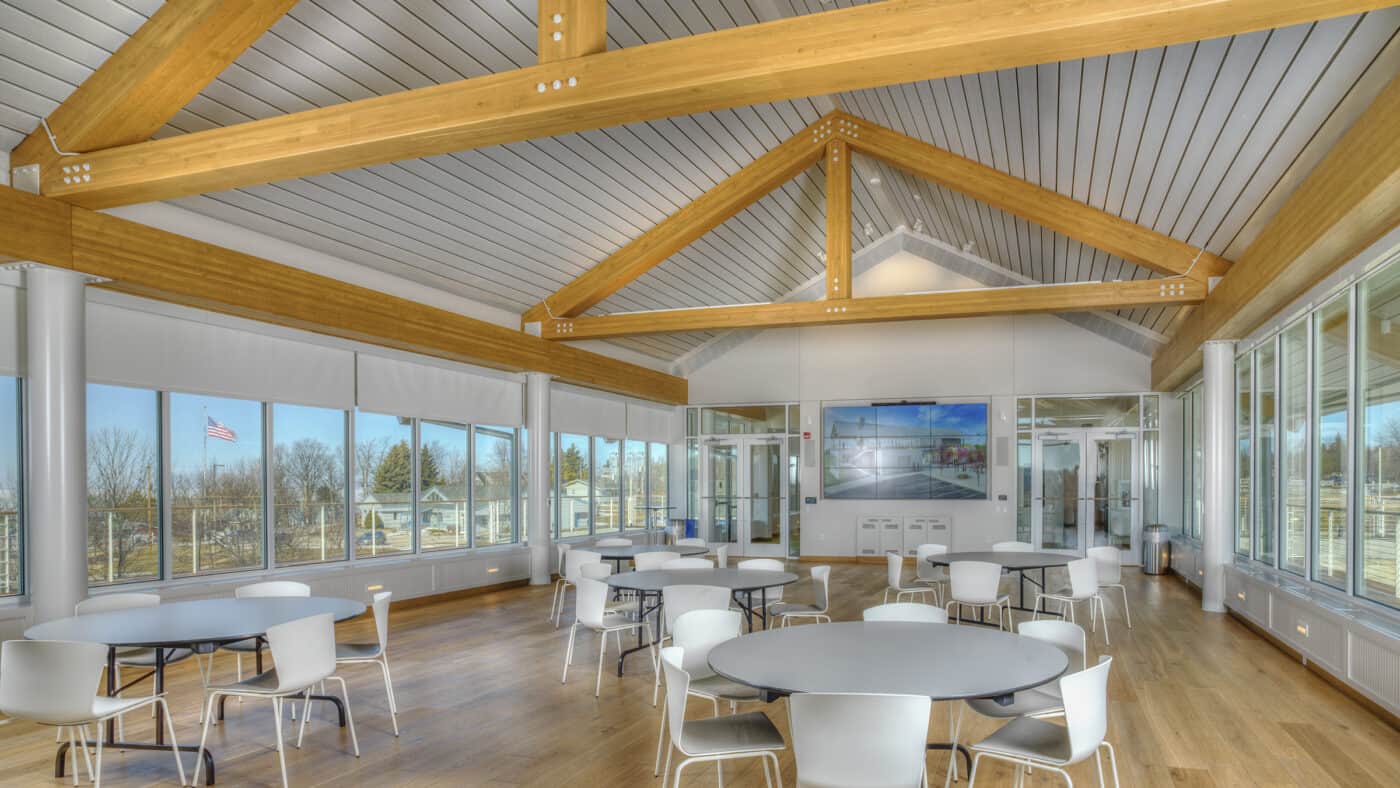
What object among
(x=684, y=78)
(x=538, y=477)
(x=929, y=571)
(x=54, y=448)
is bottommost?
(x=929, y=571)

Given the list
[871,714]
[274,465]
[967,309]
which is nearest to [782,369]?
[967,309]

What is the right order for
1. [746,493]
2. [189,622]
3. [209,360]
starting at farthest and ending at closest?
1. [746,493]
2. [209,360]
3. [189,622]

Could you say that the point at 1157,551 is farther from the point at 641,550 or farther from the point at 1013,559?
the point at 641,550

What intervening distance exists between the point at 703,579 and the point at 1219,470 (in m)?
6.61

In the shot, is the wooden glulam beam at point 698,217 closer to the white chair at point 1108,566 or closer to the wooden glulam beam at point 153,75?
the white chair at point 1108,566

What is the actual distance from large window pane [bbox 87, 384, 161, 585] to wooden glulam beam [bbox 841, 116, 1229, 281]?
313 inches

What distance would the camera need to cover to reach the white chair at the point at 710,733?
11.1 feet

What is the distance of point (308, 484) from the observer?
351 inches

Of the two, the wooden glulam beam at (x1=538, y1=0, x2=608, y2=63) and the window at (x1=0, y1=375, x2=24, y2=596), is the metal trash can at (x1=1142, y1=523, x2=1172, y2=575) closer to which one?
the wooden glulam beam at (x1=538, y1=0, x2=608, y2=63)

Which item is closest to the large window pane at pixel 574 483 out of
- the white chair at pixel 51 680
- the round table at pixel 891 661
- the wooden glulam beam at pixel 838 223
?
the wooden glulam beam at pixel 838 223

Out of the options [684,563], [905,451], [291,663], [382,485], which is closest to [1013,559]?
[684,563]

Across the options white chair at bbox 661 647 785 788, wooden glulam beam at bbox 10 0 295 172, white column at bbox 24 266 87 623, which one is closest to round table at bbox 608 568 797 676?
white chair at bbox 661 647 785 788

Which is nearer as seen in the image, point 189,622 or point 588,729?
point 189,622

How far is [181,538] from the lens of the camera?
7.58m
